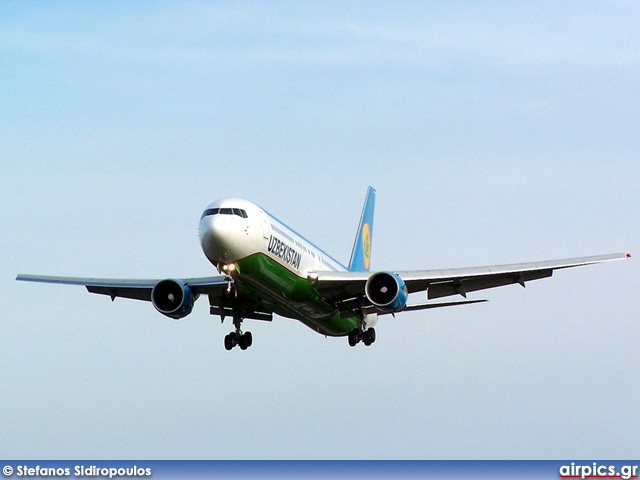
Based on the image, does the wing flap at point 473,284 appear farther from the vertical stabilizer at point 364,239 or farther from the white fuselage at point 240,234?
the vertical stabilizer at point 364,239

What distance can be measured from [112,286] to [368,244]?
57.5ft

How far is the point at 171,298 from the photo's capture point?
131 ft

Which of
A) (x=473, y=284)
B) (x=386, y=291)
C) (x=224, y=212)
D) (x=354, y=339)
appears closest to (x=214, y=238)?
(x=224, y=212)

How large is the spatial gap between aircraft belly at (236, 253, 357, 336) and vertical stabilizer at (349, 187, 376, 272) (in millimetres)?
8420

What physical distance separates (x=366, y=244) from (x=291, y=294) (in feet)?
58.6

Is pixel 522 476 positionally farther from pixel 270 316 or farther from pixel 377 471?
pixel 270 316

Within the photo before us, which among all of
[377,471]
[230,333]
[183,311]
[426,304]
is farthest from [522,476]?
[183,311]

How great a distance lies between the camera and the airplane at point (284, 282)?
35.5 m

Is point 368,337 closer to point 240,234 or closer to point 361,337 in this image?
point 361,337

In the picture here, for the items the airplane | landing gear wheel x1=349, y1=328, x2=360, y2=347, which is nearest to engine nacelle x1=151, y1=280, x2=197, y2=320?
the airplane

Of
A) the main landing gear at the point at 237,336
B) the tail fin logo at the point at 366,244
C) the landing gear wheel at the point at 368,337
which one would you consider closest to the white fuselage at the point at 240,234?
the main landing gear at the point at 237,336

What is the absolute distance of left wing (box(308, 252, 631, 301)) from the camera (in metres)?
38.8

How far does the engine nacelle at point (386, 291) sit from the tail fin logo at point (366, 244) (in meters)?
15.5

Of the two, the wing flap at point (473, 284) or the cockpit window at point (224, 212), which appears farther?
the wing flap at point (473, 284)
